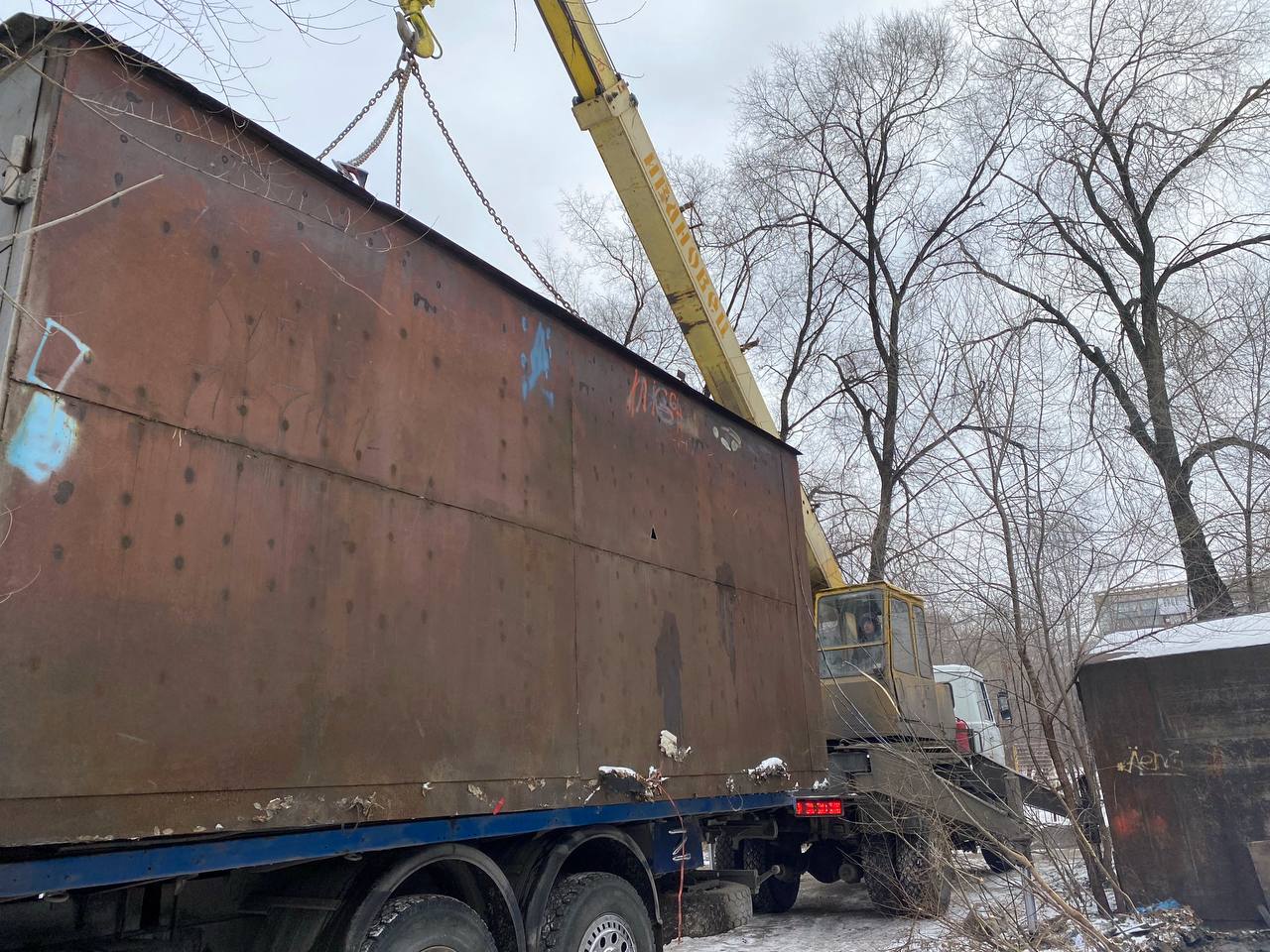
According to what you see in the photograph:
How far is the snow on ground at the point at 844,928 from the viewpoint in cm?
689

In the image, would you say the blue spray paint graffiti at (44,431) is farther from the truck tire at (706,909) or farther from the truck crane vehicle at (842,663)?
the truck crane vehicle at (842,663)

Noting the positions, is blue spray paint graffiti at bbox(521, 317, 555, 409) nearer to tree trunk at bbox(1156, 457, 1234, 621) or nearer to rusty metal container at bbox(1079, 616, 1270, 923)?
rusty metal container at bbox(1079, 616, 1270, 923)

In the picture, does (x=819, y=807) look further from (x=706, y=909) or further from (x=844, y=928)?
(x=706, y=909)

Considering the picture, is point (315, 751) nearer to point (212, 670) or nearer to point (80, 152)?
point (212, 670)

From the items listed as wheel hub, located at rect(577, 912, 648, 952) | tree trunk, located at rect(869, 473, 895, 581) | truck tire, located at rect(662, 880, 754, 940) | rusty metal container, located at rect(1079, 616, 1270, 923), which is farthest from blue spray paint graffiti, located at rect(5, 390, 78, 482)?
tree trunk, located at rect(869, 473, 895, 581)

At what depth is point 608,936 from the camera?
4.71 metres

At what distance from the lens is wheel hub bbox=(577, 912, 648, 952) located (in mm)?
4555

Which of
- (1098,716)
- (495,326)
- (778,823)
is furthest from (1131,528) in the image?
(495,326)

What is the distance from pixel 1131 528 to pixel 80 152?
26.9 ft

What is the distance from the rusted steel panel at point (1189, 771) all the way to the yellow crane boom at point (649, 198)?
4007 mm

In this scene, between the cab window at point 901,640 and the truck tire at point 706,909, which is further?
the cab window at point 901,640

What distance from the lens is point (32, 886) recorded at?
2.39 meters

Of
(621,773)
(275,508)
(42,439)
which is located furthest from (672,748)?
(42,439)

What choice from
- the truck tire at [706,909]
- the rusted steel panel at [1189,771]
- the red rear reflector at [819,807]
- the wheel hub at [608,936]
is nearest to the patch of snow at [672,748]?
the wheel hub at [608,936]
